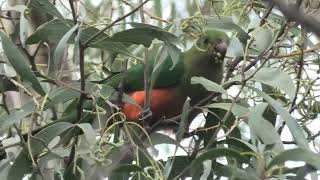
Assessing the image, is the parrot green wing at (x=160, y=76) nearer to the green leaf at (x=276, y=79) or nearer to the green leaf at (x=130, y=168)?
the green leaf at (x=276, y=79)

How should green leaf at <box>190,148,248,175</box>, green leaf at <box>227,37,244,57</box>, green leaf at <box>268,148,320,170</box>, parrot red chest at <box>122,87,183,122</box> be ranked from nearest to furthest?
green leaf at <box>268,148,320,170</box> < green leaf at <box>190,148,248,175</box> < green leaf at <box>227,37,244,57</box> < parrot red chest at <box>122,87,183,122</box>

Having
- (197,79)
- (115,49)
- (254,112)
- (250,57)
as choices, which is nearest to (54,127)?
(115,49)

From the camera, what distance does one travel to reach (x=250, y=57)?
5.33ft

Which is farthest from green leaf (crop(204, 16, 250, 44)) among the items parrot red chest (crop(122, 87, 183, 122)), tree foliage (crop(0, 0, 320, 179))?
parrot red chest (crop(122, 87, 183, 122))

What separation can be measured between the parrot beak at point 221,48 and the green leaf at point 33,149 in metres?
0.80

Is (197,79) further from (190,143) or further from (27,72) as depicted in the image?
(27,72)

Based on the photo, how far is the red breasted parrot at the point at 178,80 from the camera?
2107 mm

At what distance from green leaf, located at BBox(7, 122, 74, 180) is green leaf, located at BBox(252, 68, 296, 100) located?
0.45 metres

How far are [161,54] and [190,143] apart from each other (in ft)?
0.94

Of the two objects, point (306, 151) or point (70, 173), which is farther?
point (70, 173)

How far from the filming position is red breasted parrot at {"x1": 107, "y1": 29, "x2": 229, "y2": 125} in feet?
6.91

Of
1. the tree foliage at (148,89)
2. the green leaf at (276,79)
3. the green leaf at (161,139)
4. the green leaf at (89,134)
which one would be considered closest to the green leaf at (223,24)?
the tree foliage at (148,89)

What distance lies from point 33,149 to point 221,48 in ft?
2.86

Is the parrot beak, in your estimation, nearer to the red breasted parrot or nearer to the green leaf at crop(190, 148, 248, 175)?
the red breasted parrot
